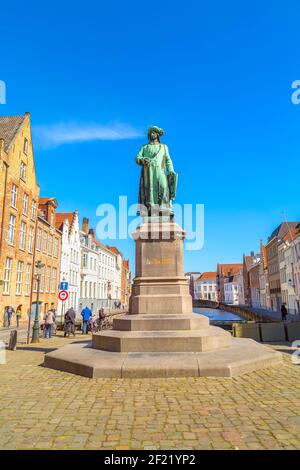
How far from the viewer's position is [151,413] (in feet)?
15.9

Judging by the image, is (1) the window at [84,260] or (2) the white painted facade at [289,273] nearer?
(2) the white painted facade at [289,273]

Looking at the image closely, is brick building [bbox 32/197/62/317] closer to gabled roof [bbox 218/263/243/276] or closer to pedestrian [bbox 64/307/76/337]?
pedestrian [bbox 64/307/76/337]

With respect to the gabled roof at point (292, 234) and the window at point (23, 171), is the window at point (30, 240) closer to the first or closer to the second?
the window at point (23, 171)

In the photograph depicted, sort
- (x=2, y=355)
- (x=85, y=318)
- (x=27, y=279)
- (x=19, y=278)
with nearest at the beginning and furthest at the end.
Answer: (x=2, y=355)
(x=85, y=318)
(x=19, y=278)
(x=27, y=279)

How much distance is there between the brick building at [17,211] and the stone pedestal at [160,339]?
18.6 m

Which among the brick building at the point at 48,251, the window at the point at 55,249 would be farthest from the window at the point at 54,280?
the window at the point at 55,249

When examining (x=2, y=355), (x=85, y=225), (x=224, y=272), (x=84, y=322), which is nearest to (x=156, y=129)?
(x=2, y=355)

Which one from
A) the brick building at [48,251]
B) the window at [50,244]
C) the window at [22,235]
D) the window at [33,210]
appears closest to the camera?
the window at [22,235]

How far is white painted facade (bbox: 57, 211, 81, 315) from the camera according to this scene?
144ft

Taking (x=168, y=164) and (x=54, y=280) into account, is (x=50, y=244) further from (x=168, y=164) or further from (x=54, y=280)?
(x=168, y=164)

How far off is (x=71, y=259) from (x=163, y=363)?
41.5m

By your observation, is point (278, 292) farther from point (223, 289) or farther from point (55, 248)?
point (223, 289)

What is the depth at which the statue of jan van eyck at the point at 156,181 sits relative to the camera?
38.3ft

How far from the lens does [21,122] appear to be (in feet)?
102
